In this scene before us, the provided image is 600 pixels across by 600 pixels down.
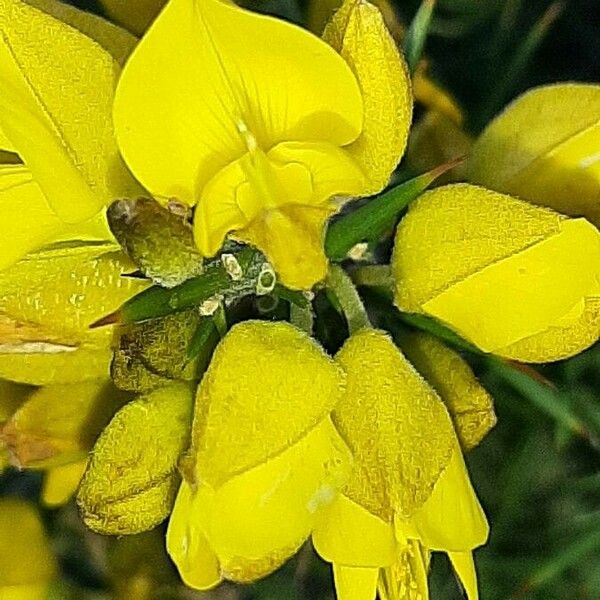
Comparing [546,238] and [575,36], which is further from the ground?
[546,238]

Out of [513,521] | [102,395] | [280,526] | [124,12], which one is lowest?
[513,521]

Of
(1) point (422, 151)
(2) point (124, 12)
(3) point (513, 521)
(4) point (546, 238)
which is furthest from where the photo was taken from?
(3) point (513, 521)

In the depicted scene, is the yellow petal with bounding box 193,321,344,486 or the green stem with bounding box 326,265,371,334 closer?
the yellow petal with bounding box 193,321,344,486

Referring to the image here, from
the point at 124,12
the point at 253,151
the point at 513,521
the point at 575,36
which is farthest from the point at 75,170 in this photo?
the point at 575,36

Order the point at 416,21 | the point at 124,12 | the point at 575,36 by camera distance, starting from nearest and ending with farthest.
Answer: the point at 124,12 < the point at 416,21 < the point at 575,36

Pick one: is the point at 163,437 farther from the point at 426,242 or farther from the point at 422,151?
the point at 422,151

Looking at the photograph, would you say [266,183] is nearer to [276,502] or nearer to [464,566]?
[276,502]

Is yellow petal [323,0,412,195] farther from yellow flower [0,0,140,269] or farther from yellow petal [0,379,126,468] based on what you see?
yellow petal [0,379,126,468]

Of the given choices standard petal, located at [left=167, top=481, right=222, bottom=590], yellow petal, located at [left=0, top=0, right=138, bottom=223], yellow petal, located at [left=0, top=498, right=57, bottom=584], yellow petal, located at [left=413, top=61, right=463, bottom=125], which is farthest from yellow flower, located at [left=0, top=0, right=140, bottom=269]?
yellow petal, located at [left=0, top=498, right=57, bottom=584]

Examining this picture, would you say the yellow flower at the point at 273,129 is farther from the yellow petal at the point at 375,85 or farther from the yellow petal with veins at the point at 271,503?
the yellow petal with veins at the point at 271,503
